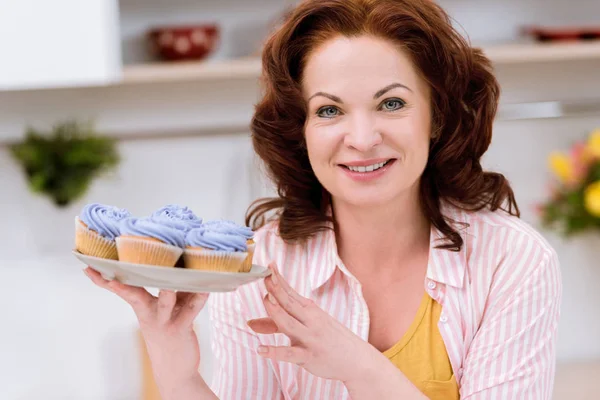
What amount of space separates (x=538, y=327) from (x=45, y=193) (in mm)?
1233

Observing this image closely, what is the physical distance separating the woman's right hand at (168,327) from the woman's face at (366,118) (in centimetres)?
28

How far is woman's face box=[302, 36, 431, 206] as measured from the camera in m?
1.18

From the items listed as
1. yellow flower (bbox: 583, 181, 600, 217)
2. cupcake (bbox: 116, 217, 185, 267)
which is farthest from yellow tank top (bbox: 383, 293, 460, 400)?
yellow flower (bbox: 583, 181, 600, 217)

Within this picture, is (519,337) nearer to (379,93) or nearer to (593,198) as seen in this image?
(379,93)

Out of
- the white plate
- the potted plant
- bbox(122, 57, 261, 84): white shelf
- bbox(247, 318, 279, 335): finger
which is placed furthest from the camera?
the potted plant

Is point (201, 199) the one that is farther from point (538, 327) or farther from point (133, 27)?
point (538, 327)

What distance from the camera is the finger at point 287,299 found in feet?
3.44

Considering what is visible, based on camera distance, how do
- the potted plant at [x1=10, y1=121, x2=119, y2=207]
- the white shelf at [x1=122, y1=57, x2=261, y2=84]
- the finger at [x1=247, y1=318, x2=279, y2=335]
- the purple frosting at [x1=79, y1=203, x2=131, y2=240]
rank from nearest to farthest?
the purple frosting at [x1=79, y1=203, x2=131, y2=240], the finger at [x1=247, y1=318, x2=279, y2=335], the white shelf at [x1=122, y1=57, x2=261, y2=84], the potted plant at [x1=10, y1=121, x2=119, y2=207]

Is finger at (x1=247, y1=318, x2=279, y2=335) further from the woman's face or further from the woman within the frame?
the woman's face

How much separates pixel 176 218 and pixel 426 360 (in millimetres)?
453

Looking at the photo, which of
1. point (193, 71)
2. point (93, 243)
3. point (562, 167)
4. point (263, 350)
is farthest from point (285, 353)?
point (562, 167)

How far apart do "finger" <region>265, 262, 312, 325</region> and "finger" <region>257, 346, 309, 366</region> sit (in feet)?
0.12

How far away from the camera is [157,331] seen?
43.3 inches

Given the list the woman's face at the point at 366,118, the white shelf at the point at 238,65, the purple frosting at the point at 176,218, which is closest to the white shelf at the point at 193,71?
the white shelf at the point at 238,65
